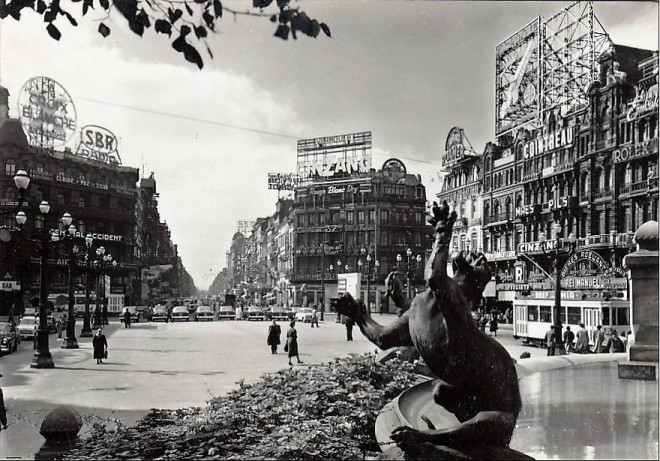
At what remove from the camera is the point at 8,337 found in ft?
68.2

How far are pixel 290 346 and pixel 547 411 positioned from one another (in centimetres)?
1235

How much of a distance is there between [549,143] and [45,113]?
11.1 m

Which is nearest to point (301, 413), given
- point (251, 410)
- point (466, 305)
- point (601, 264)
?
point (251, 410)

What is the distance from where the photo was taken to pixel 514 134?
11906 millimetres

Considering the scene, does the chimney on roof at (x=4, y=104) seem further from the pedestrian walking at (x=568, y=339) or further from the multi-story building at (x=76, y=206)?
the pedestrian walking at (x=568, y=339)

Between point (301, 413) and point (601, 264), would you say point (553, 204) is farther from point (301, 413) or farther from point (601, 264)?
point (301, 413)

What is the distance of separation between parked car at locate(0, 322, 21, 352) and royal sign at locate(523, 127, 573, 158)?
725 inches

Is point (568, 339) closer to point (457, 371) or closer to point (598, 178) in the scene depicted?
point (598, 178)

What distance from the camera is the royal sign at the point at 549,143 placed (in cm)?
1262

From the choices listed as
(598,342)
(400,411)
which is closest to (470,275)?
(400,411)

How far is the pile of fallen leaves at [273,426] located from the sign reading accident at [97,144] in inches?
260

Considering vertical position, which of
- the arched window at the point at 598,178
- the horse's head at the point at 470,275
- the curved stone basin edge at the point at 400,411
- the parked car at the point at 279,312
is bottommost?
the parked car at the point at 279,312

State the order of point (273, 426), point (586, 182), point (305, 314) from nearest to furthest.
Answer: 1. point (273, 426)
2. point (586, 182)
3. point (305, 314)

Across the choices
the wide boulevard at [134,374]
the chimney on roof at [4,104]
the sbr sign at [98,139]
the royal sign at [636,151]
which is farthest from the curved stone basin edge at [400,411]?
the sbr sign at [98,139]
